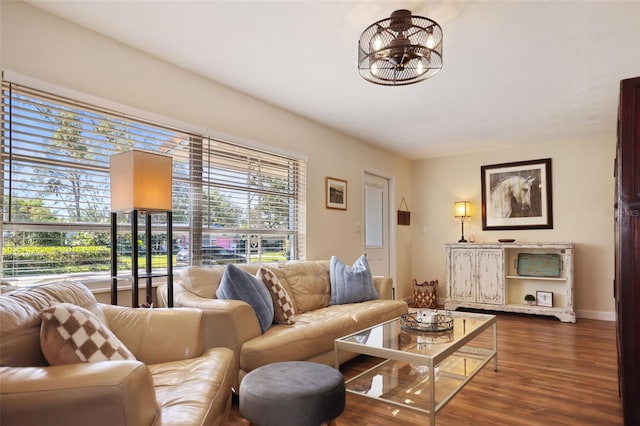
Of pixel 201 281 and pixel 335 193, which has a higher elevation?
pixel 335 193

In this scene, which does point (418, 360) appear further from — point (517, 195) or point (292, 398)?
point (517, 195)

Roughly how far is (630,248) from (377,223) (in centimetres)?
402

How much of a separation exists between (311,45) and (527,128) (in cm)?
332

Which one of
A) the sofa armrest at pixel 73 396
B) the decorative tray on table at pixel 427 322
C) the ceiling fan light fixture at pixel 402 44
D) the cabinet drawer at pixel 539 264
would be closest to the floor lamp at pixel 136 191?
the sofa armrest at pixel 73 396

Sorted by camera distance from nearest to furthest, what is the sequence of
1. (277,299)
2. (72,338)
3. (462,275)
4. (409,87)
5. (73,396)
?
(73,396), (72,338), (277,299), (409,87), (462,275)

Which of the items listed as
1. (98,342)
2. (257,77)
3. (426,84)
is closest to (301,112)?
(257,77)

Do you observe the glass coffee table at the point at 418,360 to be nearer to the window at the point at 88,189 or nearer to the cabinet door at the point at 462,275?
the window at the point at 88,189

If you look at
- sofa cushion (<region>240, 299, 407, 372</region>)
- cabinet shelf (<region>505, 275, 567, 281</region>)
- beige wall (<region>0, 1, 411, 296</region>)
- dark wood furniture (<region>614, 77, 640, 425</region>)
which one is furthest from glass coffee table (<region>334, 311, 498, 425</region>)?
cabinet shelf (<region>505, 275, 567, 281</region>)

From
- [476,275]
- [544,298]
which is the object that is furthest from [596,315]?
[476,275]

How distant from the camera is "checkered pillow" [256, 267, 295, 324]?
2850mm

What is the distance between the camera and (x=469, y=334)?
2.45 metres

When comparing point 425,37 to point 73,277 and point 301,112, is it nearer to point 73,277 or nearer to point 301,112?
point 301,112

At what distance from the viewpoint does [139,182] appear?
7.57 feet

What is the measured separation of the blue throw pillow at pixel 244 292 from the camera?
8.54 ft
